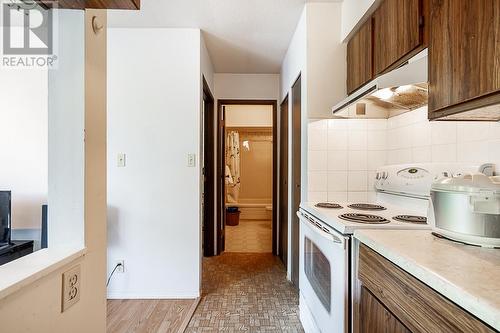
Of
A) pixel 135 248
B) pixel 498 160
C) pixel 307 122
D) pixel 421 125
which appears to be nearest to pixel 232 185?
pixel 135 248

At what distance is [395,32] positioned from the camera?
57.8 inches

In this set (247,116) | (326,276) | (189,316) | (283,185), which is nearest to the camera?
(326,276)

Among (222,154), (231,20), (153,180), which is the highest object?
(231,20)

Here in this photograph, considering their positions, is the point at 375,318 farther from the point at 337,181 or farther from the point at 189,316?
the point at 189,316

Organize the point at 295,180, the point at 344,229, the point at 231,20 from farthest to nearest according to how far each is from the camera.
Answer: the point at 295,180, the point at 231,20, the point at 344,229

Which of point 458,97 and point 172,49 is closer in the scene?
point 458,97

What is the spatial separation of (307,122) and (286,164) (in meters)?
1.16

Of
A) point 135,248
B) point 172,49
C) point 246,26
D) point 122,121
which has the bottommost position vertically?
point 135,248

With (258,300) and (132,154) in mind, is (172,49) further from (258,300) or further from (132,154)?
(258,300)

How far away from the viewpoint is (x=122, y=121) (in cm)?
240

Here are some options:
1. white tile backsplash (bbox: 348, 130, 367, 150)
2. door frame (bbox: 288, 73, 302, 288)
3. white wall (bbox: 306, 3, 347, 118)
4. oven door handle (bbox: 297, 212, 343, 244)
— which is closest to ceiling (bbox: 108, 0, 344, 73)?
white wall (bbox: 306, 3, 347, 118)

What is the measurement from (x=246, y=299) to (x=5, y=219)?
1758 millimetres

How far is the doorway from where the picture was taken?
3149mm

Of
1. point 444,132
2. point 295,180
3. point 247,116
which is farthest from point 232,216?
point 444,132
